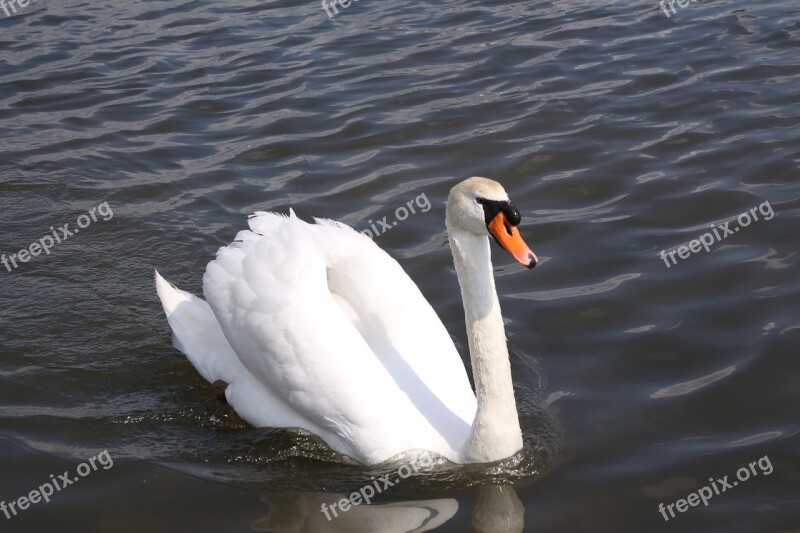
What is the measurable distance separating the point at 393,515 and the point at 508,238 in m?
1.47

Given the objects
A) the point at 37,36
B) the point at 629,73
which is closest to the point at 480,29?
the point at 629,73

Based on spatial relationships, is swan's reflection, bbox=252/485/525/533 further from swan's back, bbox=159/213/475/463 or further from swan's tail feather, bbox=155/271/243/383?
swan's tail feather, bbox=155/271/243/383

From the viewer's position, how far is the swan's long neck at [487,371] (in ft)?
17.5

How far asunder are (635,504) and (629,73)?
6778mm

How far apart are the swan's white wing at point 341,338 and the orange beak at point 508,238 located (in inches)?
45.7

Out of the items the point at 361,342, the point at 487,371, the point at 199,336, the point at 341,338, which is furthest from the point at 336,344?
the point at 199,336

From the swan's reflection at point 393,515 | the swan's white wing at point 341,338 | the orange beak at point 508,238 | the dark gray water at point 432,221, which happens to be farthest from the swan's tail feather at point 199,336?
the orange beak at point 508,238

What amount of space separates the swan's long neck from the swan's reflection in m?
0.22

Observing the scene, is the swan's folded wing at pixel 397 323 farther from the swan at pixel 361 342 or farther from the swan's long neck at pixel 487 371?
the swan's long neck at pixel 487 371

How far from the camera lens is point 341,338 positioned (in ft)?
18.5

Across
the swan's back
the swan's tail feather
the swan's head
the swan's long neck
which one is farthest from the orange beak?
the swan's tail feather

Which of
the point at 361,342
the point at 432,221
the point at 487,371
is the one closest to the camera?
the point at 487,371

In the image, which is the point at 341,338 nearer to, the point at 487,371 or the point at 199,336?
the point at 487,371

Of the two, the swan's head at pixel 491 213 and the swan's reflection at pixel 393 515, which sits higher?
the swan's head at pixel 491 213
